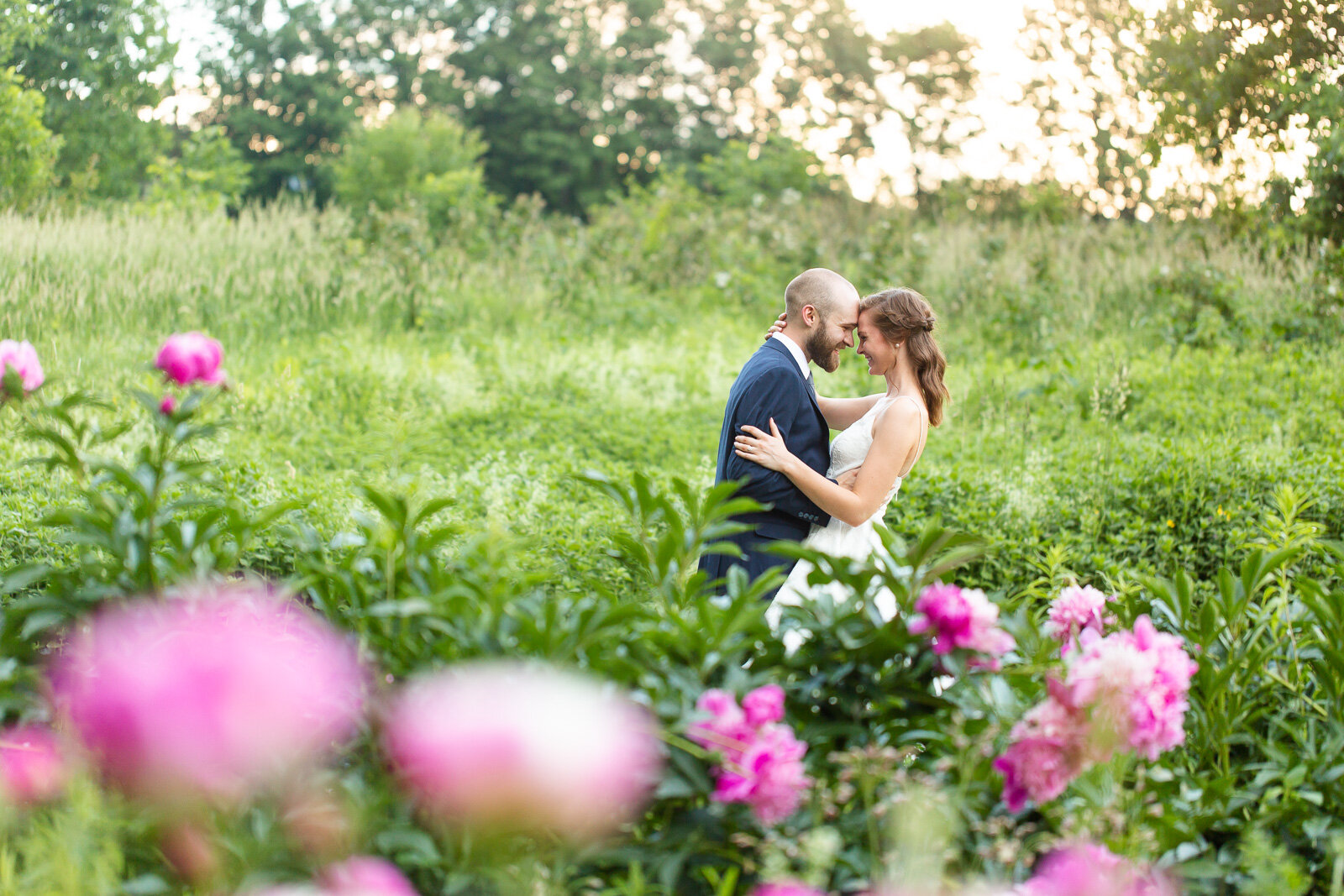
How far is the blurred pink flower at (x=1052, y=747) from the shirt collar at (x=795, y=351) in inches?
76.8

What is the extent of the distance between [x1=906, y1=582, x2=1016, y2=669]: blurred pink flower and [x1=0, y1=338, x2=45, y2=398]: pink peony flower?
167 centimetres

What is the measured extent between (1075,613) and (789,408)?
1318 millimetres

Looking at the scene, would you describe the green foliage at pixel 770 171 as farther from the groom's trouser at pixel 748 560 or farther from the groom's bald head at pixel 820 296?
the groom's trouser at pixel 748 560

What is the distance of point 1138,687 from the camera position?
1497 millimetres

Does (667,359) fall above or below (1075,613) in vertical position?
below

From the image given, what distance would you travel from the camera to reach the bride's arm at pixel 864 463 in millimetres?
3145

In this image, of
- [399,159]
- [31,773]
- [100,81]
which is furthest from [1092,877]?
[399,159]

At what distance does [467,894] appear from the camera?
4.55 ft

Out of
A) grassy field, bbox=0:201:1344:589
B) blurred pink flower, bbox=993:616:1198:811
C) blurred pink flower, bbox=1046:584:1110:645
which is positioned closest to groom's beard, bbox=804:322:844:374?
grassy field, bbox=0:201:1344:589

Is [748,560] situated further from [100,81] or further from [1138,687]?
[100,81]

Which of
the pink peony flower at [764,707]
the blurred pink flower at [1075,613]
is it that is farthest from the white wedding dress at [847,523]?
the pink peony flower at [764,707]

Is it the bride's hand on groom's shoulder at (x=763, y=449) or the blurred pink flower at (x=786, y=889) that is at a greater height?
the blurred pink flower at (x=786, y=889)

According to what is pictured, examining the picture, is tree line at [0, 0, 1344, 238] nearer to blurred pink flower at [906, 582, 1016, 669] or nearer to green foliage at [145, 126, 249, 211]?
green foliage at [145, 126, 249, 211]

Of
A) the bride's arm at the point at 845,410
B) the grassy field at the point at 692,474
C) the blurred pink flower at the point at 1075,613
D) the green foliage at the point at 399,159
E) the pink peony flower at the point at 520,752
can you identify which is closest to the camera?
the pink peony flower at the point at 520,752
